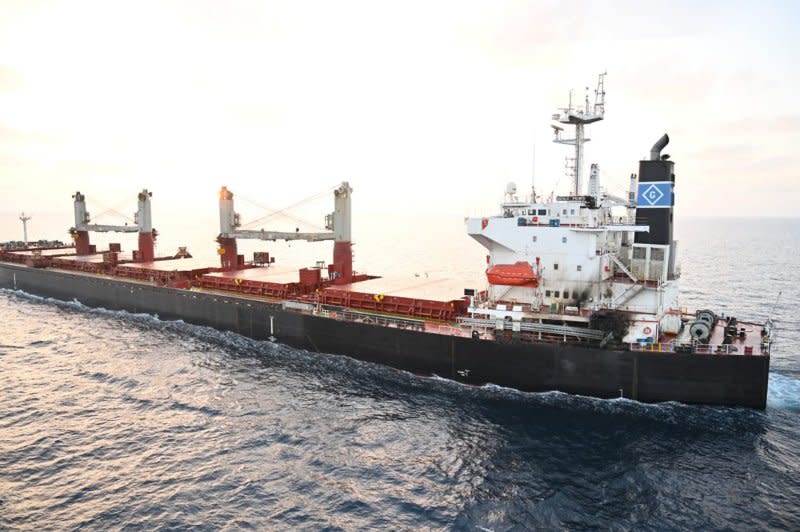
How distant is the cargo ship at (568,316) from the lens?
88.1 ft

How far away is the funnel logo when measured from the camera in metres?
29.4

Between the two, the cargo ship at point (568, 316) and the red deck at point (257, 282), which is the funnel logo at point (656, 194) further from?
the red deck at point (257, 282)

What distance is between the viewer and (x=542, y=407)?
27.3 metres

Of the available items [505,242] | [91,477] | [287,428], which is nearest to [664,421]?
[505,242]

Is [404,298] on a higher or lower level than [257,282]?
lower

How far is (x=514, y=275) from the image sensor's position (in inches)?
1184

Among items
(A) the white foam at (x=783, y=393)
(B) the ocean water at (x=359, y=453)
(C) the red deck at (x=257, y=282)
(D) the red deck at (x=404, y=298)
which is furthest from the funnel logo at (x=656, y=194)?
(C) the red deck at (x=257, y=282)

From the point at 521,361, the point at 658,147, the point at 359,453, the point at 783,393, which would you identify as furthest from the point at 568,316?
the point at 359,453

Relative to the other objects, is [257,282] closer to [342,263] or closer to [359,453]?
[342,263]

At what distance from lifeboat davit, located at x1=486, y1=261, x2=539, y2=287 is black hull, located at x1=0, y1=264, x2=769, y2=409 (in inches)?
149

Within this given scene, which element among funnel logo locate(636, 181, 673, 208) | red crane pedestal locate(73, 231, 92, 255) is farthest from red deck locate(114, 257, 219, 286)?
funnel logo locate(636, 181, 673, 208)

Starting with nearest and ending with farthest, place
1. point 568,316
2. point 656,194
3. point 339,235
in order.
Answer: point 568,316
point 656,194
point 339,235

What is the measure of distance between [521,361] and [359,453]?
37.7 ft

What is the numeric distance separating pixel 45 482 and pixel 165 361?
15.9 metres
